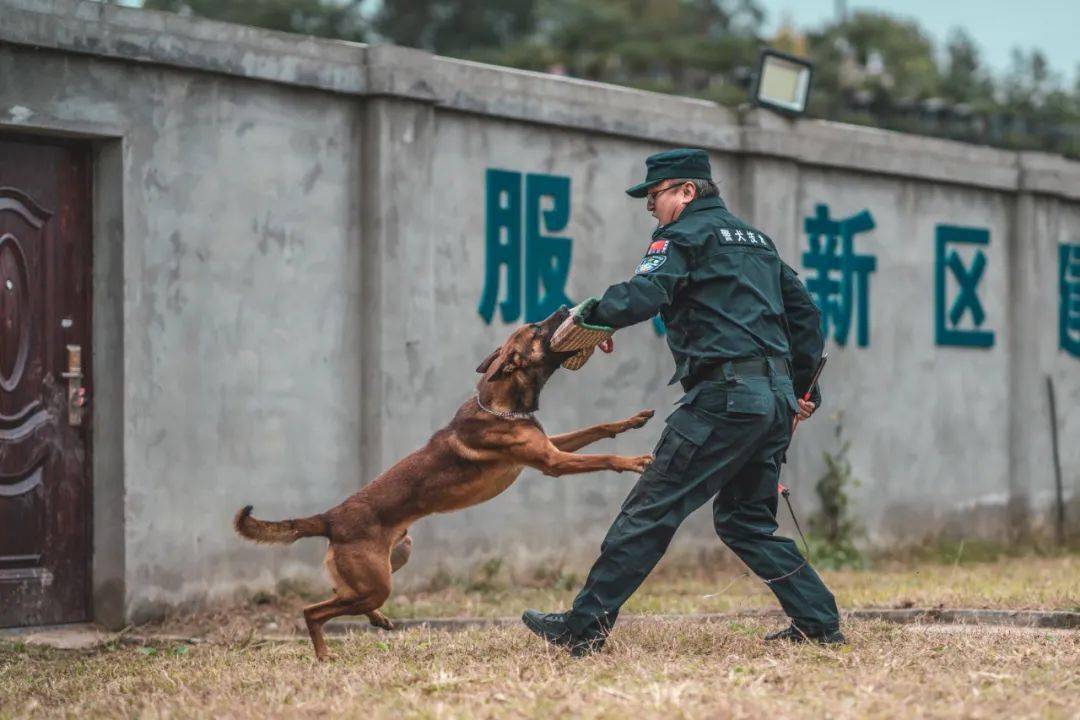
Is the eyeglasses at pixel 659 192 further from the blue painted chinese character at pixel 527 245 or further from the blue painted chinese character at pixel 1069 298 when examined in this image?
the blue painted chinese character at pixel 1069 298

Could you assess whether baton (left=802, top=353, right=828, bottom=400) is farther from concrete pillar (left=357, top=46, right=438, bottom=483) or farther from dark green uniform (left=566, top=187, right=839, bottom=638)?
concrete pillar (left=357, top=46, right=438, bottom=483)

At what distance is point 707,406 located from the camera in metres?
5.52

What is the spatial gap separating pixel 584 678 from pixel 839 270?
5.62 metres

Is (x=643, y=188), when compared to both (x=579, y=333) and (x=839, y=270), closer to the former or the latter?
(x=579, y=333)

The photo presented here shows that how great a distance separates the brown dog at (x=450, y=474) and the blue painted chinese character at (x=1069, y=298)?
6.73 meters

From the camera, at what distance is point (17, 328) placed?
6926 millimetres

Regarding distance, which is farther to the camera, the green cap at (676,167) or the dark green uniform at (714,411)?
the green cap at (676,167)

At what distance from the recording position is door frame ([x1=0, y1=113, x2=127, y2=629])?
7.08 metres

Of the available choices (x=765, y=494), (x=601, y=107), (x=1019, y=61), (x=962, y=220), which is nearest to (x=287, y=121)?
(x=601, y=107)

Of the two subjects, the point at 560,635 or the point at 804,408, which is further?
the point at 804,408

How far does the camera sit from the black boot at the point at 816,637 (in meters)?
5.71

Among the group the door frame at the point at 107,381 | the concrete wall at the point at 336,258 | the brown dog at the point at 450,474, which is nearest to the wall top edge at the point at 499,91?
the concrete wall at the point at 336,258

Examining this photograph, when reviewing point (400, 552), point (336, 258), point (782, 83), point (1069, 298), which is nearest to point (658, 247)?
point (400, 552)

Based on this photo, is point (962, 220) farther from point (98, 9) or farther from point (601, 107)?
point (98, 9)
